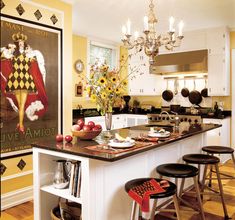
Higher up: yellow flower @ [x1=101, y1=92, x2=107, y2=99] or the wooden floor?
yellow flower @ [x1=101, y1=92, x2=107, y2=99]

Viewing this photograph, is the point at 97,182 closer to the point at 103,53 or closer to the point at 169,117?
the point at 169,117

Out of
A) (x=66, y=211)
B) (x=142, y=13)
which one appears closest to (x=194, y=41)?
(x=142, y=13)

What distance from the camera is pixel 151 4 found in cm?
327

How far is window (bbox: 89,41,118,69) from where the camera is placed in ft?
18.0

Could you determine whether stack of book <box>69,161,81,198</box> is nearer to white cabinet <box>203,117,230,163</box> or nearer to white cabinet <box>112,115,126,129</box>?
white cabinet <box>203,117,230,163</box>

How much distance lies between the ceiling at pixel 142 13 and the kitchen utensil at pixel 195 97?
124 cm

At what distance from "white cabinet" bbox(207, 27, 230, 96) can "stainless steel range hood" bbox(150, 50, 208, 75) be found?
0.42 ft

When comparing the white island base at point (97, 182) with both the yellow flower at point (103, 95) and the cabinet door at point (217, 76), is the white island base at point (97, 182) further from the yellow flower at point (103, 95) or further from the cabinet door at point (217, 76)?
the cabinet door at point (217, 76)

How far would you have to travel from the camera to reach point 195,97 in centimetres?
527

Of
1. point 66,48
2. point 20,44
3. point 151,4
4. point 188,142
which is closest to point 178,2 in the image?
point 151,4

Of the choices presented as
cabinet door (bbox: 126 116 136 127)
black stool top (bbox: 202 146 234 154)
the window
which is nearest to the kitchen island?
black stool top (bbox: 202 146 234 154)

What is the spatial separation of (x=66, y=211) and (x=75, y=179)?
1.24ft

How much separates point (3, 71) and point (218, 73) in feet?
14.9

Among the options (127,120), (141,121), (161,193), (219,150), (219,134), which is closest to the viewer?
(161,193)
